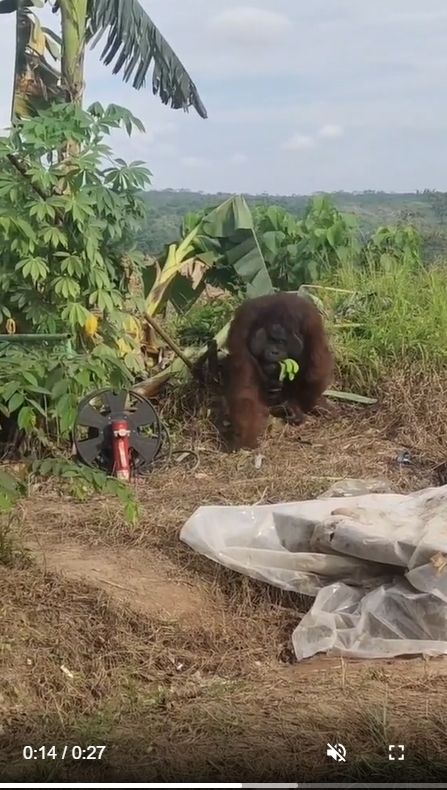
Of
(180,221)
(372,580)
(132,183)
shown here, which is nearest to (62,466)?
(372,580)

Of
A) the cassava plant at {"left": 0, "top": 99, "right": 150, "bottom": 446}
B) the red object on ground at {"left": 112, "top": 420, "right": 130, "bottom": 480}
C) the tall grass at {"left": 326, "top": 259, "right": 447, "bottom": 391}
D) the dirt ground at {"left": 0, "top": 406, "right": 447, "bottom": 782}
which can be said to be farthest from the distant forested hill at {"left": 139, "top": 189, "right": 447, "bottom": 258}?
the dirt ground at {"left": 0, "top": 406, "right": 447, "bottom": 782}

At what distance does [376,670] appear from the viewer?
3.19m

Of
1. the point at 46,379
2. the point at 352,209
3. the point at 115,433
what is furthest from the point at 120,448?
the point at 352,209

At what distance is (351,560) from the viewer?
371 centimetres

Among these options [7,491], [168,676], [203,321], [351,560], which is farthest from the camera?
[203,321]

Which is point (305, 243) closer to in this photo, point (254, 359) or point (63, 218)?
point (254, 359)

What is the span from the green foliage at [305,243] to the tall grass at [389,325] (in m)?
0.28

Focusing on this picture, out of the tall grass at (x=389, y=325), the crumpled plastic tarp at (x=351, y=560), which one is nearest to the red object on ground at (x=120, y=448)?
the crumpled plastic tarp at (x=351, y=560)

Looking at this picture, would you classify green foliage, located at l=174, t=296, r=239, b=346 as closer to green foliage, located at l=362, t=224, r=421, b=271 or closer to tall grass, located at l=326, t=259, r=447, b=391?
tall grass, located at l=326, t=259, r=447, b=391

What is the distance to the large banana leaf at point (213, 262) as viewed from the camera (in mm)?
6707

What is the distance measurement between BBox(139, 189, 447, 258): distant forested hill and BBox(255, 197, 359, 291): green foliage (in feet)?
0.92

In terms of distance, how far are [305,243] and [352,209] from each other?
3.76 ft

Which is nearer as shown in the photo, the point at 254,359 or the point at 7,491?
the point at 7,491

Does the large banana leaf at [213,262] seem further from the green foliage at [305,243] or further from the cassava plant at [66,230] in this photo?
the cassava plant at [66,230]
